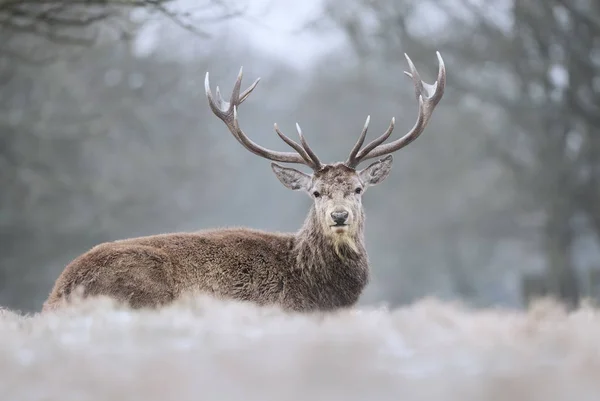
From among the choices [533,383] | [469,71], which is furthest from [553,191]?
[533,383]

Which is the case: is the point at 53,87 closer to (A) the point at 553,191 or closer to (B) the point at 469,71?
(B) the point at 469,71

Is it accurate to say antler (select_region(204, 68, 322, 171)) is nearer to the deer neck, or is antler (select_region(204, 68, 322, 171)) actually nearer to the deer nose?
the deer neck

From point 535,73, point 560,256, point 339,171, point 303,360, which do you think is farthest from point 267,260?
point 560,256

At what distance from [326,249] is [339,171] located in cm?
72

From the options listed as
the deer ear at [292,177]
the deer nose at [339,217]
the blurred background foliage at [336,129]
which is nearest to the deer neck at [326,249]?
the deer nose at [339,217]

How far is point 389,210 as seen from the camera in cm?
4094

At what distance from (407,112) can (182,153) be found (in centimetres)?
863

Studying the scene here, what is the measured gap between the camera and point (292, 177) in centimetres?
921

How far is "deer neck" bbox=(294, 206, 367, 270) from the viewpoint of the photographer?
8.54m

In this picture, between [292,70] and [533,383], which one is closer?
[533,383]

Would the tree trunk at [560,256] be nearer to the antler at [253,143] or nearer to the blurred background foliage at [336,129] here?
the blurred background foliage at [336,129]

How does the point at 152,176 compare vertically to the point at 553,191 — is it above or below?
above

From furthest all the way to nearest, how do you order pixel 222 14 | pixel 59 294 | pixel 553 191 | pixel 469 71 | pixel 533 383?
pixel 469 71 → pixel 553 191 → pixel 222 14 → pixel 59 294 → pixel 533 383

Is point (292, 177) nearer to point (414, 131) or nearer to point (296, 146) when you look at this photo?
point (296, 146)
